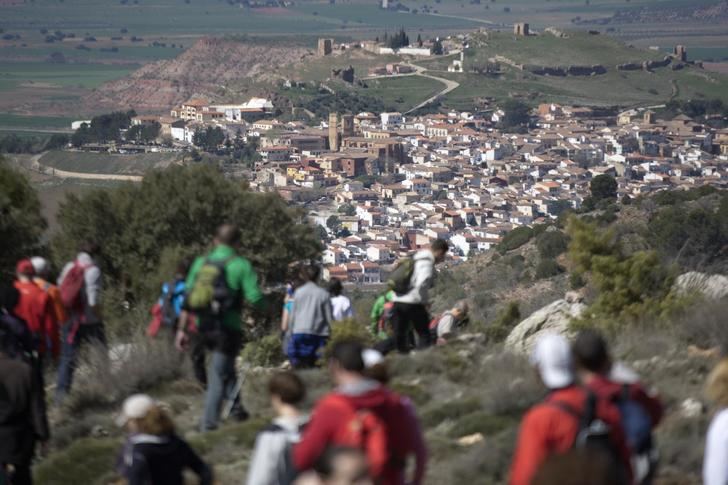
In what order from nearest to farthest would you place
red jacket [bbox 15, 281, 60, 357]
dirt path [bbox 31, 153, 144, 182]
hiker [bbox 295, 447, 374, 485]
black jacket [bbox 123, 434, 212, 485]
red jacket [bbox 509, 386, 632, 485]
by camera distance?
1. hiker [bbox 295, 447, 374, 485]
2. red jacket [bbox 509, 386, 632, 485]
3. black jacket [bbox 123, 434, 212, 485]
4. red jacket [bbox 15, 281, 60, 357]
5. dirt path [bbox 31, 153, 144, 182]

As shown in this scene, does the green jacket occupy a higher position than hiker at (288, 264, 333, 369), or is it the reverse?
the green jacket

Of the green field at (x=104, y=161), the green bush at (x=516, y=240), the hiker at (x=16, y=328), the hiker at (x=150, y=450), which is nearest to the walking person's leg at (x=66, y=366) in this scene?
the hiker at (x=16, y=328)

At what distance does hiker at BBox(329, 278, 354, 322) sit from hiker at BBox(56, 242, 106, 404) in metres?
2.06

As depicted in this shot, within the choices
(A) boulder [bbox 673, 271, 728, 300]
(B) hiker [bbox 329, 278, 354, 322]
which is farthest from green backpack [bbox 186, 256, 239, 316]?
(A) boulder [bbox 673, 271, 728, 300]

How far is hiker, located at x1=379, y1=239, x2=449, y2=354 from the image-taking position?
8.59 metres

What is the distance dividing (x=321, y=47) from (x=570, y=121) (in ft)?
130

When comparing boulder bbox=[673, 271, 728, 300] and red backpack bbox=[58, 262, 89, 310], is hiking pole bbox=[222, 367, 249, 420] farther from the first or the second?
boulder bbox=[673, 271, 728, 300]

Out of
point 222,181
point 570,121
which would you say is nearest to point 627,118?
point 570,121

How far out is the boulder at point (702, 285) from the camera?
34.9 ft

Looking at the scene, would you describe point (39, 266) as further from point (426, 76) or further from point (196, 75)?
point (196, 75)

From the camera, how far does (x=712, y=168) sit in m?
96.9

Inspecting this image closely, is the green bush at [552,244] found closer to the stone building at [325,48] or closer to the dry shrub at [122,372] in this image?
the dry shrub at [122,372]

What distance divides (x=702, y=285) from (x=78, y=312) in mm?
5090

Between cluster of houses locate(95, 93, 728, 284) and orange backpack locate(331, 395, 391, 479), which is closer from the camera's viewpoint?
orange backpack locate(331, 395, 391, 479)
